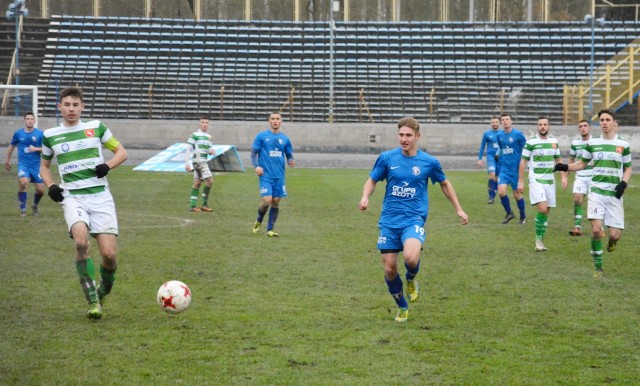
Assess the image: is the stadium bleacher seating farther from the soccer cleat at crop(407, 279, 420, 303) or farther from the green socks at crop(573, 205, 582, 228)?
the soccer cleat at crop(407, 279, 420, 303)

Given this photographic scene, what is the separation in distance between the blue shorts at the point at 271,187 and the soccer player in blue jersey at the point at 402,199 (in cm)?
736

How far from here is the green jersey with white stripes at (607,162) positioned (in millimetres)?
12039

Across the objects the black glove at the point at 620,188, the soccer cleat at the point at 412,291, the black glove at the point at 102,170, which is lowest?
Answer: the soccer cleat at the point at 412,291

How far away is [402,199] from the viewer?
911cm

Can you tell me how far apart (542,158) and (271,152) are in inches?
174

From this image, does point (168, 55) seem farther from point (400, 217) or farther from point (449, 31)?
point (400, 217)

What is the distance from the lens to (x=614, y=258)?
13.6 meters

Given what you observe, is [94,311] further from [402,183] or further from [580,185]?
[580,185]

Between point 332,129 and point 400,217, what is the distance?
32622 millimetres

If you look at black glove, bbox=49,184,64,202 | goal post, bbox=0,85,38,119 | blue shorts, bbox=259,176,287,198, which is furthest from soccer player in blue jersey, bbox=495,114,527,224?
goal post, bbox=0,85,38,119

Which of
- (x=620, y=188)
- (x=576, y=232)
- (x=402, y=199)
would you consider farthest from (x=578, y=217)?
(x=402, y=199)

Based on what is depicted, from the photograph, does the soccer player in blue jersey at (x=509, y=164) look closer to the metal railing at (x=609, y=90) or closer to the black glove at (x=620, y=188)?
the black glove at (x=620, y=188)

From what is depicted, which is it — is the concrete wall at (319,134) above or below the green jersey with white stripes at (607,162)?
below

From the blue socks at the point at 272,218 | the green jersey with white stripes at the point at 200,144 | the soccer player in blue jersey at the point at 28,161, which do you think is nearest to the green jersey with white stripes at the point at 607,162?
the blue socks at the point at 272,218
